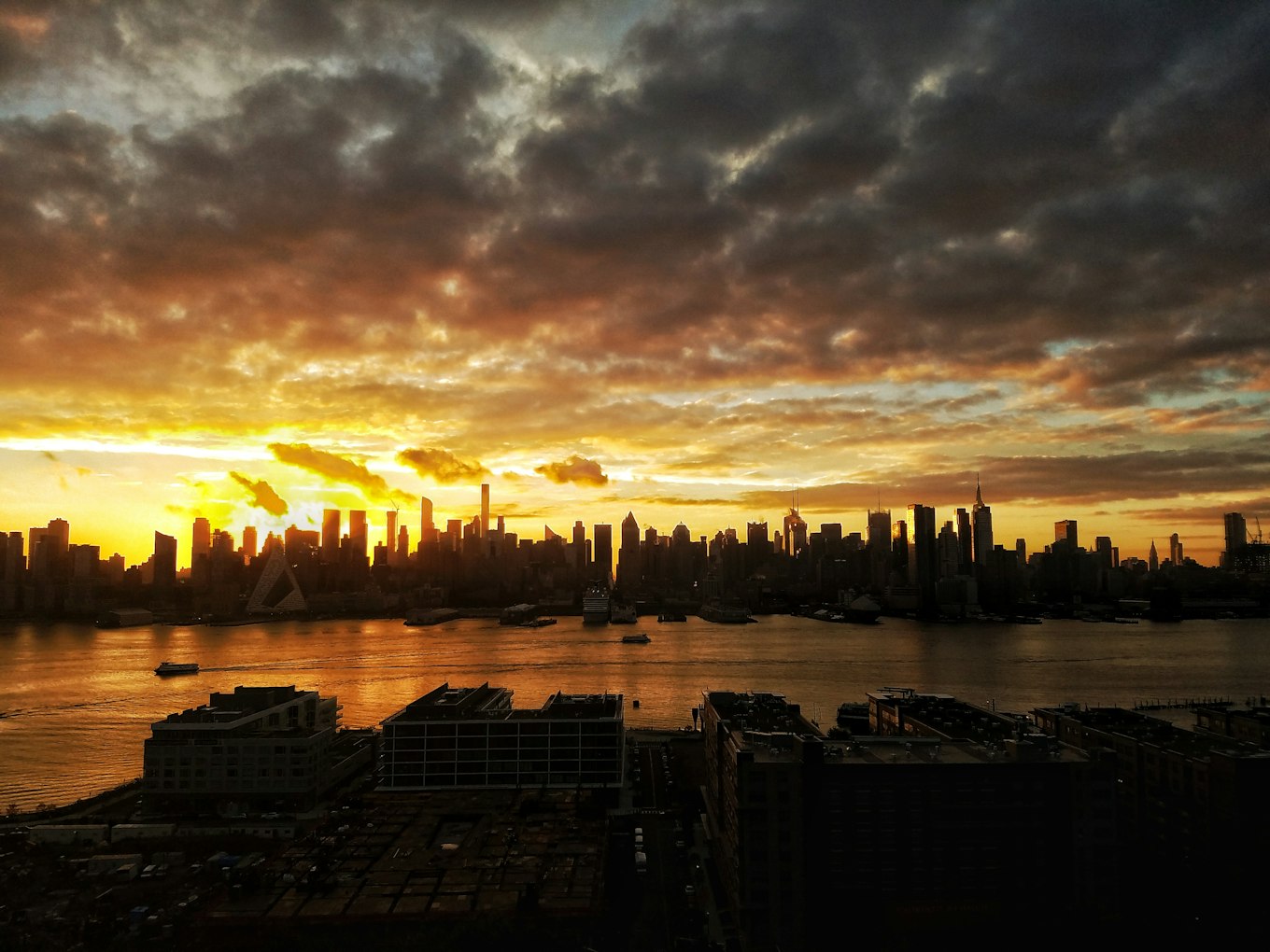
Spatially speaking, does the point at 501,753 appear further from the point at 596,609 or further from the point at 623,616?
the point at 596,609

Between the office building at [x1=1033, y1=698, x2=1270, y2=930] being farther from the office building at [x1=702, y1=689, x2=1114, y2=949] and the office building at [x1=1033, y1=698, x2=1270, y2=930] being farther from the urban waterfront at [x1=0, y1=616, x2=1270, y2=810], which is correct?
the urban waterfront at [x1=0, y1=616, x2=1270, y2=810]

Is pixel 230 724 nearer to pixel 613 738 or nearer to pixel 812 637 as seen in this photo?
pixel 613 738

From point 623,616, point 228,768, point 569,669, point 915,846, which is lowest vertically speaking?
point 569,669

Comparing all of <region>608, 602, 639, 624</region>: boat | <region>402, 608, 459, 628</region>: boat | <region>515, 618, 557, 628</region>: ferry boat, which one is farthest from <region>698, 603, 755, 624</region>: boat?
<region>402, 608, 459, 628</region>: boat

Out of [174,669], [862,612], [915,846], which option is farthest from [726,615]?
[915,846]

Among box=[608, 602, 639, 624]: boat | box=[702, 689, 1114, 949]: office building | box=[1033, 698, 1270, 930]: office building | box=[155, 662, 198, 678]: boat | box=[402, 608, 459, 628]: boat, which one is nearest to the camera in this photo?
box=[702, 689, 1114, 949]: office building

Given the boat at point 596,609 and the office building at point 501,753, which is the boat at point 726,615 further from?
the office building at point 501,753
